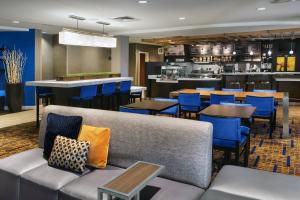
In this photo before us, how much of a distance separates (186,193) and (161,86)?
338 inches

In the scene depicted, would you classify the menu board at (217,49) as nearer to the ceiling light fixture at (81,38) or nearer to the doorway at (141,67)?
the doorway at (141,67)

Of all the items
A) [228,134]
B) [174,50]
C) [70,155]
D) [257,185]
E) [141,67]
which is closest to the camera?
[257,185]

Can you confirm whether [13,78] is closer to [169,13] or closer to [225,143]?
[169,13]

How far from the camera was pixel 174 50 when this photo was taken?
13.6 metres

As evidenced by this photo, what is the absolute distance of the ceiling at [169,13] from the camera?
5348 mm

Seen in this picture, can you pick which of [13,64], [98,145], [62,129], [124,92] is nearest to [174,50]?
[124,92]

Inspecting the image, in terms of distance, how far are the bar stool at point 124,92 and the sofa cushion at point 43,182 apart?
18.1 ft

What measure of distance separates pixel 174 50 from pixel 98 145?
11303 mm

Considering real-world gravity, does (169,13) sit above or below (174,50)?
above

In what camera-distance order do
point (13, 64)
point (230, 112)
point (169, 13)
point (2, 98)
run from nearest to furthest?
point (230, 112) < point (169, 13) < point (13, 64) < point (2, 98)

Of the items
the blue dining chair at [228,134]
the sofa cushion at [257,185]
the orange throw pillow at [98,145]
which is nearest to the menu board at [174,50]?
the blue dining chair at [228,134]

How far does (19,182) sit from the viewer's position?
2695mm

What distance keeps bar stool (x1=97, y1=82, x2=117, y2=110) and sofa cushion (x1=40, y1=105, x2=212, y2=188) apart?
4.46 metres

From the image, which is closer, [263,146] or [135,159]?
[135,159]
